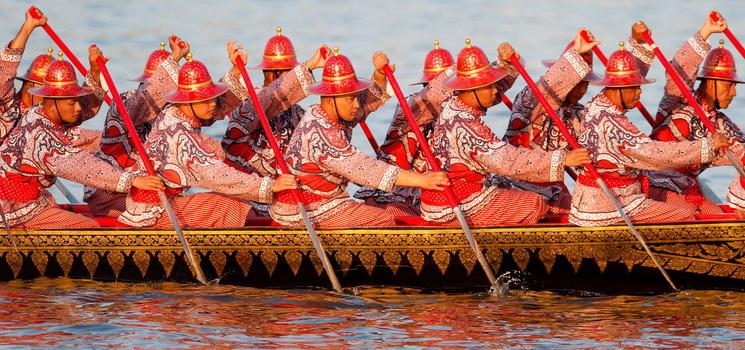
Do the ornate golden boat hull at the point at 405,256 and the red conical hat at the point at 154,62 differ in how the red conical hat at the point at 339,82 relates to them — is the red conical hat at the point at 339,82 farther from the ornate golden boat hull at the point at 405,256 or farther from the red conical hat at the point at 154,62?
the red conical hat at the point at 154,62

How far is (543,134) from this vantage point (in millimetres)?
15812

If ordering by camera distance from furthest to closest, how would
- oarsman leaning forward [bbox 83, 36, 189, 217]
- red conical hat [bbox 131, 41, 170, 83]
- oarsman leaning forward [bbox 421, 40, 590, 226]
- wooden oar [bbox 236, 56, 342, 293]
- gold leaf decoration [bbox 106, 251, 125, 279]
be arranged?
red conical hat [bbox 131, 41, 170, 83] < oarsman leaning forward [bbox 83, 36, 189, 217] < gold leaf decoration [bbox 106, 251, 125, 279] < wooden oar [bbox 236, 56, 342, 293] < oarsman leaning forward [bbox 421, 40, 590, 226]

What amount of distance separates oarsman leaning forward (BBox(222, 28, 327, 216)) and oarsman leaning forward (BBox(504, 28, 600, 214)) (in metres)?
1.47

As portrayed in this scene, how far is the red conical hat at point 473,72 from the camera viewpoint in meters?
14.6

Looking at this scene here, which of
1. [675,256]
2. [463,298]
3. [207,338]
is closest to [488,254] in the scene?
[463,298]

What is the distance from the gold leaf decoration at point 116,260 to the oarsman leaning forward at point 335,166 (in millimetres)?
1070

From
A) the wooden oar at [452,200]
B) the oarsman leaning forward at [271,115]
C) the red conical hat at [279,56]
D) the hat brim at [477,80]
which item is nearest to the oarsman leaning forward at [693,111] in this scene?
the hat brim at [477,80]

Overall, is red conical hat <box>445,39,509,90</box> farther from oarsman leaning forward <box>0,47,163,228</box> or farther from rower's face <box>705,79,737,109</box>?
oarsman leaning forward <box>0,47,163,228</box>

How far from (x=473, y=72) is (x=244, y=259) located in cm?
199

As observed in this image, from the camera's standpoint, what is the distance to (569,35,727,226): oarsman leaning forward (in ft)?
47.3

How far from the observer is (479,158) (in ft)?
47.7

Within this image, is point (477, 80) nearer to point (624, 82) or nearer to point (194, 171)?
point (624, 82)

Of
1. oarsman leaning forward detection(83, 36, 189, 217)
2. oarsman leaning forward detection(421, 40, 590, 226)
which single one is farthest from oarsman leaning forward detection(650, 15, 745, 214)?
oarsman leaning forward detection(83, 36, 189, 217)

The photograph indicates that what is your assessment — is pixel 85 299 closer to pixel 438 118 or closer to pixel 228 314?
pixel 228 314
